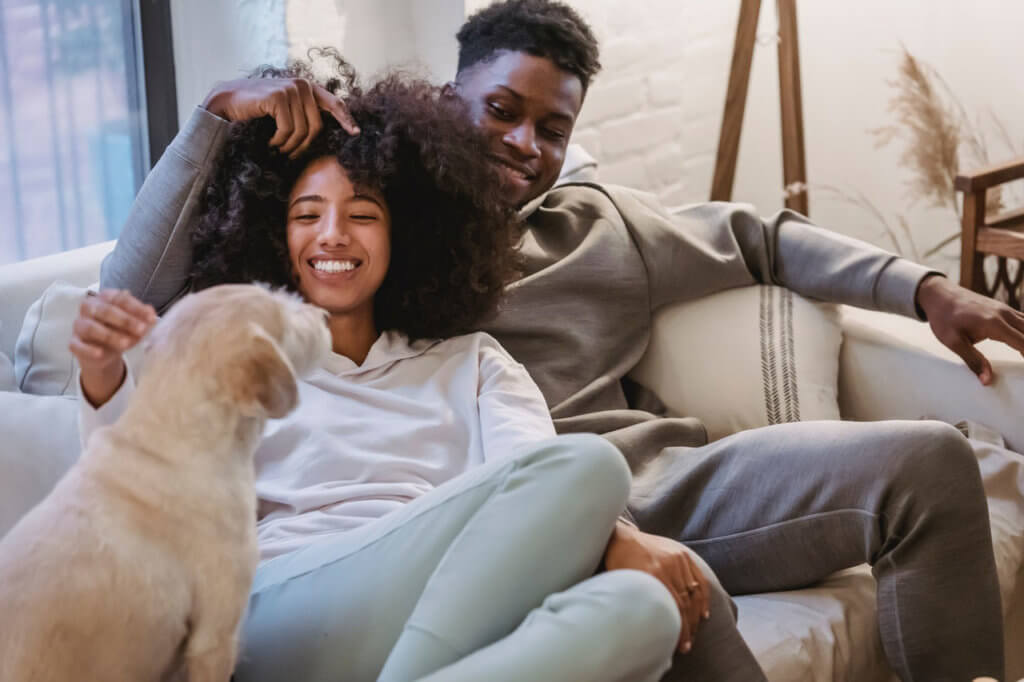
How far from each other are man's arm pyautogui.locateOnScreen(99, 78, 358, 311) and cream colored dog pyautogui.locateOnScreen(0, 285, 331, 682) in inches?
18.5

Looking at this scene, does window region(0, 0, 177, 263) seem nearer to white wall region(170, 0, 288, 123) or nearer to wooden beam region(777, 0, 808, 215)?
white wall region(170, 0, 288, 123)

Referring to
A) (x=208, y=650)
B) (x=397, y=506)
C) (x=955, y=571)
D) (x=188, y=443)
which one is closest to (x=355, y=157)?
(x=397, y=506)

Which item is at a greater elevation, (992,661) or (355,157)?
(355,157)

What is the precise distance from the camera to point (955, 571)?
1.65m

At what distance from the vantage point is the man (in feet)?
5.40

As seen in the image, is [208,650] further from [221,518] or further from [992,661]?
[992,661]

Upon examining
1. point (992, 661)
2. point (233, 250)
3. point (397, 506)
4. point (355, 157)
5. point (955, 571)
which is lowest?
point (992, 661)

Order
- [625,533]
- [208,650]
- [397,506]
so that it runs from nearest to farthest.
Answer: [208,650], [625,533], [397,506]

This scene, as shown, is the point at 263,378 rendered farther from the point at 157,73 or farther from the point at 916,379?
the point at 157,73

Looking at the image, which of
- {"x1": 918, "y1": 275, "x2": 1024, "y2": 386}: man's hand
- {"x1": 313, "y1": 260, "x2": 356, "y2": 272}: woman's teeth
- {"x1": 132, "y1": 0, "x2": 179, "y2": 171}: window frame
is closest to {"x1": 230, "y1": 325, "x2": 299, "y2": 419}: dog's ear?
{"x1": 313, "y1": 260, "x2": 356, "y2": 272}: woman's teeth

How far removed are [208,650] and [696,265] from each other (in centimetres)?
119

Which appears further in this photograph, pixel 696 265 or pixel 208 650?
pixel 696 265

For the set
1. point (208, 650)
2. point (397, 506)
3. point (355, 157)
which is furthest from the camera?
point (355, 157)

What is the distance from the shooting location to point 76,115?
2537mm
